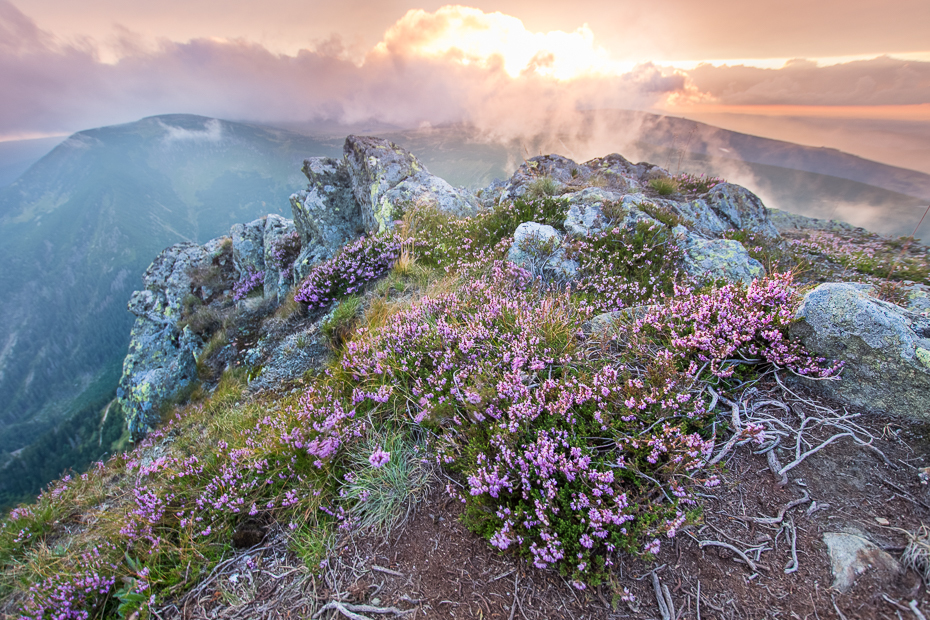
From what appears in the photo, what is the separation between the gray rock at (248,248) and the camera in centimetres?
1703

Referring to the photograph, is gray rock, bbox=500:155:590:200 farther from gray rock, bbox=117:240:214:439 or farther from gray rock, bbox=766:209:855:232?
gray rock, bbox=117:240:214:439

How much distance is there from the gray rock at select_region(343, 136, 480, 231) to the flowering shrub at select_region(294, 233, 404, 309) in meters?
2.98

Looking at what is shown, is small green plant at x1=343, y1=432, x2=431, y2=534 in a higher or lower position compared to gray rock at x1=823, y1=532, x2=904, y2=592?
lower

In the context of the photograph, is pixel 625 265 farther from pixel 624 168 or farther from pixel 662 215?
pixel 624 168

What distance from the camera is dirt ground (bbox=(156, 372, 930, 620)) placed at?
2193mm

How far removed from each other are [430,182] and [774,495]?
13417 millimetres

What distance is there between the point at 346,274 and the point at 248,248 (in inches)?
454

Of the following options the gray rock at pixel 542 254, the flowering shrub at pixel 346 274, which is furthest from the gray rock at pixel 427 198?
the gray rock at pixel 542 254

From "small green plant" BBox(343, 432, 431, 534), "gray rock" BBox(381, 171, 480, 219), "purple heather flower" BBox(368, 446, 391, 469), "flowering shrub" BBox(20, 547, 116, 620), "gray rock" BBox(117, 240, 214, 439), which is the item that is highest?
"gray rock" BBox(381, 171, 480, 219)

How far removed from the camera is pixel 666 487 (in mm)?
2758

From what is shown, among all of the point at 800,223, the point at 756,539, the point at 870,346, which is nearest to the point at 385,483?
the point at 756,539

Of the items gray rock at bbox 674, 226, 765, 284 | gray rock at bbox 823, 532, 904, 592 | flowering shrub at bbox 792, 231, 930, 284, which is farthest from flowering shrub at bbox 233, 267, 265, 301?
flowering shrub at bbox 792, 231, 930, 284

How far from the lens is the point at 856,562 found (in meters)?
2.17

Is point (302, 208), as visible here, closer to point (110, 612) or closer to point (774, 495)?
point (110, 612)
